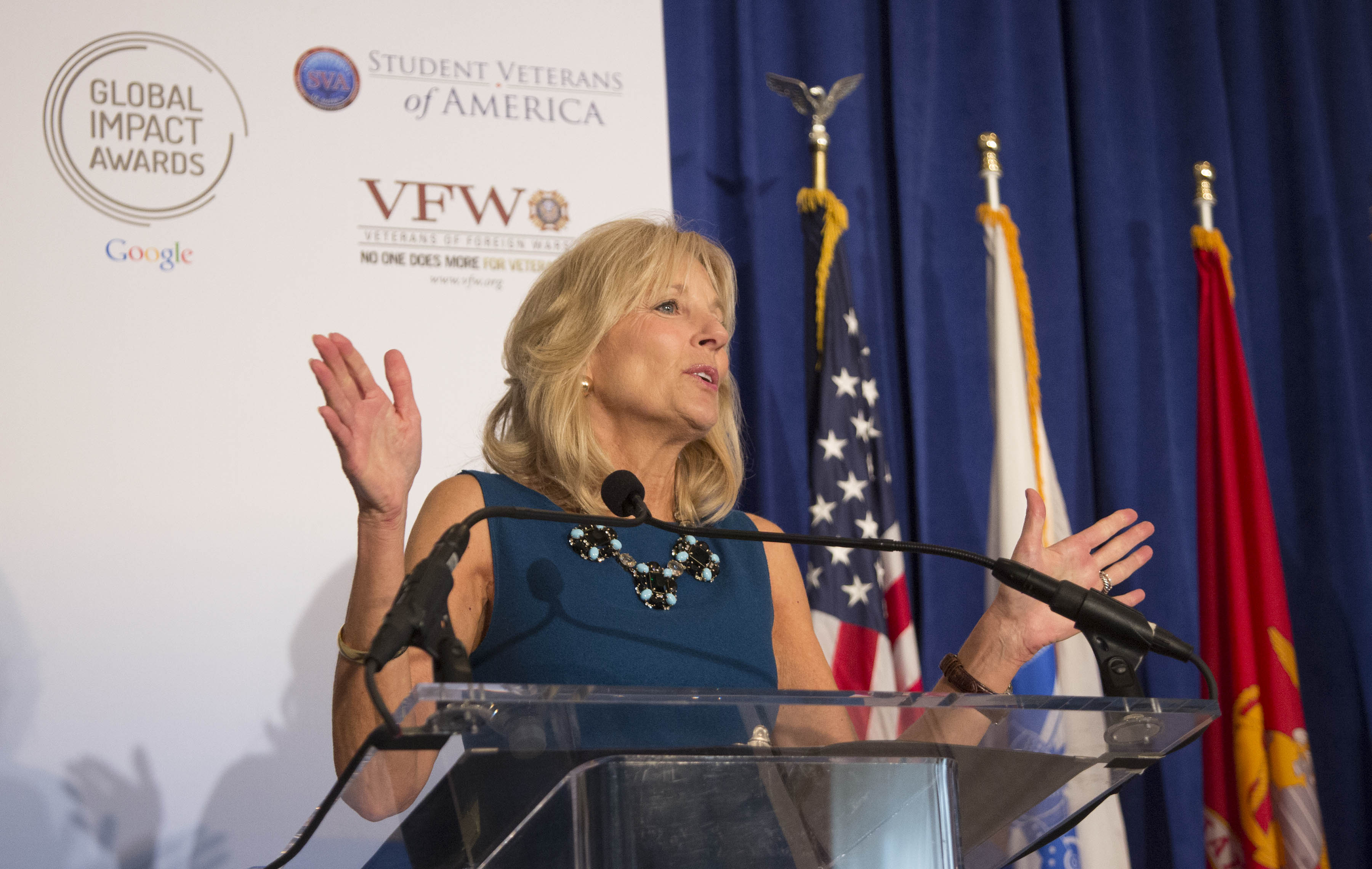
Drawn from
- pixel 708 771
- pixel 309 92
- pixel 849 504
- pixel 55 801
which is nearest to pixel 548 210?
pixel 309 92

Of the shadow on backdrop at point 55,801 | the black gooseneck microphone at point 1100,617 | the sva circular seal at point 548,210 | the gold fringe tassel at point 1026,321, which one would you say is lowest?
the shadow on backdrop at point 55,801

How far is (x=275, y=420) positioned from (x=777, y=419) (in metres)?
1.24

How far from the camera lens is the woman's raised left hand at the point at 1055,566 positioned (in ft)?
5.10

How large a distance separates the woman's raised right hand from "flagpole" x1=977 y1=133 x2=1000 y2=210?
214 centimetres

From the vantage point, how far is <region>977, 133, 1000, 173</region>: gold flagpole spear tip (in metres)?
3.12

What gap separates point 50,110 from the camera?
2.55 meters

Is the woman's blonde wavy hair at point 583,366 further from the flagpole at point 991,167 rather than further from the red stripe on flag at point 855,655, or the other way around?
the flagpole at point 991,167

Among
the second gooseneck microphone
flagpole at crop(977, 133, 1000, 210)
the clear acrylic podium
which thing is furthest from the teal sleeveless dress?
flagpole at crop(977, 133, 1000, 210)

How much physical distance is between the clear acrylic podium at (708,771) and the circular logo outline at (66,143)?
1979 mm

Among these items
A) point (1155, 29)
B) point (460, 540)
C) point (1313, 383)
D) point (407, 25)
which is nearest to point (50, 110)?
point (407, 25)

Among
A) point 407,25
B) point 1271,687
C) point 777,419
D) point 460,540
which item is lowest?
point 1271,687

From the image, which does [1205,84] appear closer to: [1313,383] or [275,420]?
[1313,383]

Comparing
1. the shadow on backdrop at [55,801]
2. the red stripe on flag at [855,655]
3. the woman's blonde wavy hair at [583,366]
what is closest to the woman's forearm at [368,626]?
the woman's blonde wavy hair at [583,366]

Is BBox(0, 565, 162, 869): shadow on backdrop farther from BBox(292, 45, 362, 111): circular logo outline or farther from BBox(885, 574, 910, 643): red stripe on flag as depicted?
BBox(885, 574, 910, 643): red stripe on flag
